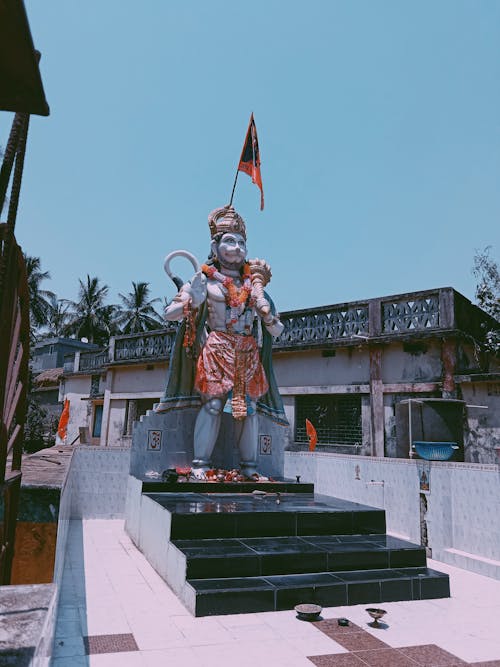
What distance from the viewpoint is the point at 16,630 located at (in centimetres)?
112

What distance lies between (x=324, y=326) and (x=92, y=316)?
25406mm

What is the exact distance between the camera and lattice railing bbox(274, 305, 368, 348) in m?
12.3

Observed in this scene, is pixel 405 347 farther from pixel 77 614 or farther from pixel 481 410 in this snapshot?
pixel 77 614

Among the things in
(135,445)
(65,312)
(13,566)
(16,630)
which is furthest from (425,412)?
(65,312)

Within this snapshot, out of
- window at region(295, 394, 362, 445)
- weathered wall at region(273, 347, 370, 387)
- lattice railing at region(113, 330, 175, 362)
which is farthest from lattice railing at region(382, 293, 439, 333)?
lattice railing at region(113, 330, 175, 362)

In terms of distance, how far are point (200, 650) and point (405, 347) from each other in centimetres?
932

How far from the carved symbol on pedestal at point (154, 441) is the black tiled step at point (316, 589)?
324 centimetres

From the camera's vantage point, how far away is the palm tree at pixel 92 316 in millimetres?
34750

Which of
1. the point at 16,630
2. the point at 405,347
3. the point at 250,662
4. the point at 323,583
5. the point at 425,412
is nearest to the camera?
the point at 16,630

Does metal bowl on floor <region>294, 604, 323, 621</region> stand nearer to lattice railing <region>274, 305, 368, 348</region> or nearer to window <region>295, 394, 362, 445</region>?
window <region>295, 394, 362, 445</region>

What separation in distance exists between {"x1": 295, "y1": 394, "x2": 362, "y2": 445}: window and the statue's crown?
6424mm

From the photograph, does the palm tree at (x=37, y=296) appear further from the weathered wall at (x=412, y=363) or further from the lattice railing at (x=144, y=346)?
the weathered wall at (x=412, y=363)

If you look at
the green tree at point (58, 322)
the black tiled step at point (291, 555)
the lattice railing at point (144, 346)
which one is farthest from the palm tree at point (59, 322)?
the black tiled step at point (291, 555)

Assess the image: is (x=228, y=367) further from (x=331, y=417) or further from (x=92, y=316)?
(x=92, y=316)
